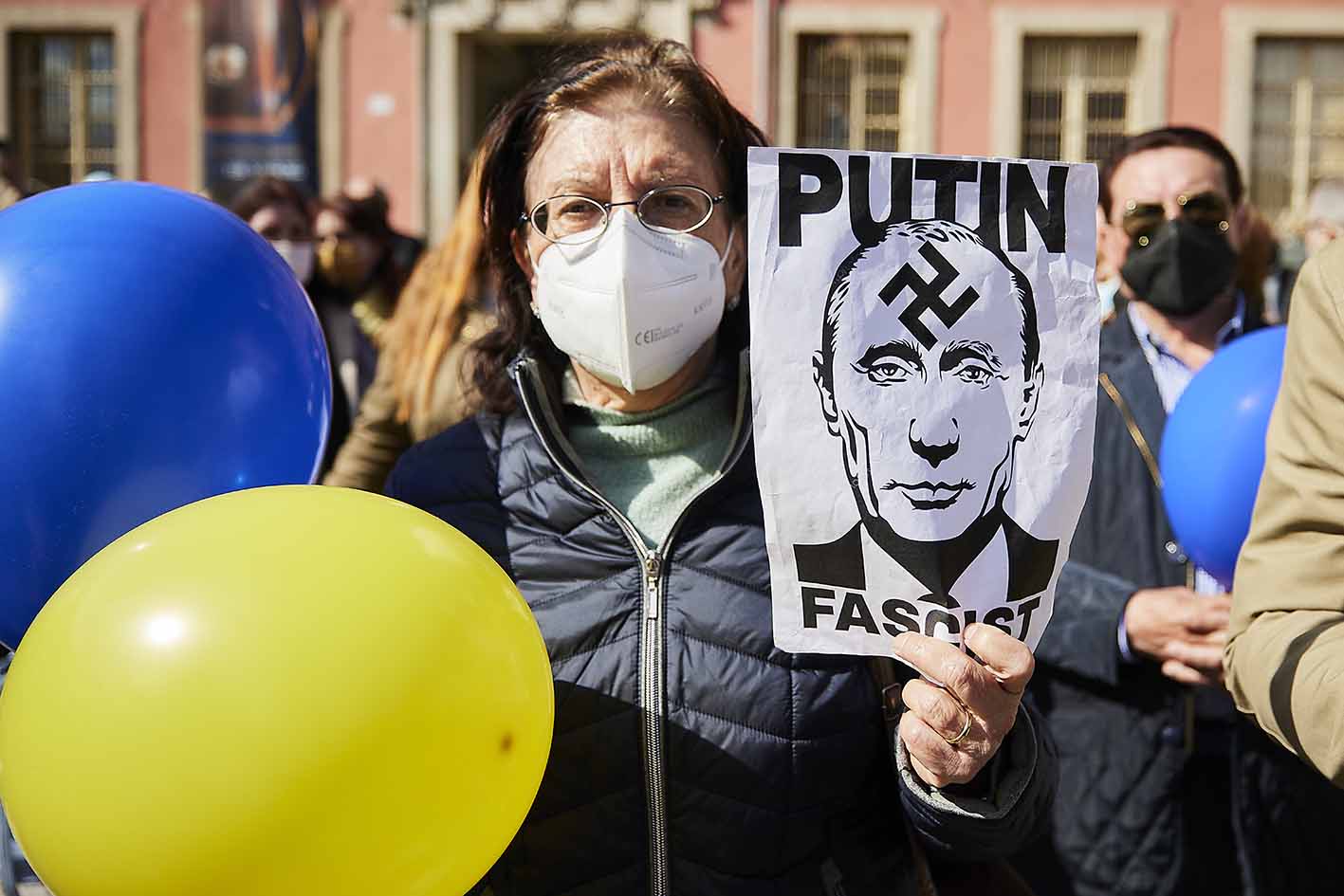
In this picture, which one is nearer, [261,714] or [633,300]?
[261,714]

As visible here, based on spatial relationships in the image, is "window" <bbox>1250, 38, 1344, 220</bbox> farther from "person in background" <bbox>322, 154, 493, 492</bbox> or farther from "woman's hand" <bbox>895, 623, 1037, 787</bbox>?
"woman's hand" <bbox>895, 623, 1037, 787</bbox>

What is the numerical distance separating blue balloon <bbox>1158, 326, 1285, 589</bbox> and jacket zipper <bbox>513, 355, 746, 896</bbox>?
91cm

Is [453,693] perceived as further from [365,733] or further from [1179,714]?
[1179,714]

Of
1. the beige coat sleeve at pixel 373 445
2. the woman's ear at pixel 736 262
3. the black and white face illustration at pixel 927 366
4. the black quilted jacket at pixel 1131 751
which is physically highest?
the woman's ear at pixel 736 262

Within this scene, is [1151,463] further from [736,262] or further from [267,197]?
[267,197]

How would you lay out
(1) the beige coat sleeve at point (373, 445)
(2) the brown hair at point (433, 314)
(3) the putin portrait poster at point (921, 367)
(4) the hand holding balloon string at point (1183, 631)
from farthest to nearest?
(2) the brown hair at point (433, 314), (1) the beige coat sleeve at point (373, 445), (4) the hand holding balloon string at point (1183, 631), (3) the putin portrait poster at point (921, 367)

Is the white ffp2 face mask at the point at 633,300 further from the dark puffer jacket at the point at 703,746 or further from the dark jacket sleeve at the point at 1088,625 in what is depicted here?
the dark jacket sleeve at the point at 1088,625

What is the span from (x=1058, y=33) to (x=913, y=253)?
14.2m

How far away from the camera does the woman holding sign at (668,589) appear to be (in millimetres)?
1552

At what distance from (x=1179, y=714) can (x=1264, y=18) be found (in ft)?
45.7

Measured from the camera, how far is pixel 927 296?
1407 millimetres

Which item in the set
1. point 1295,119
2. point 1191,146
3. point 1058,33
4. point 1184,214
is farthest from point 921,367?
point 1295,119

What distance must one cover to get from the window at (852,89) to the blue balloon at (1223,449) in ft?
41.6

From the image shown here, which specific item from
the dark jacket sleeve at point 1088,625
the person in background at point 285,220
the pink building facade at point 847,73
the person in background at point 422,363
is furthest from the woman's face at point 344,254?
the pink building facade at point 847,73
